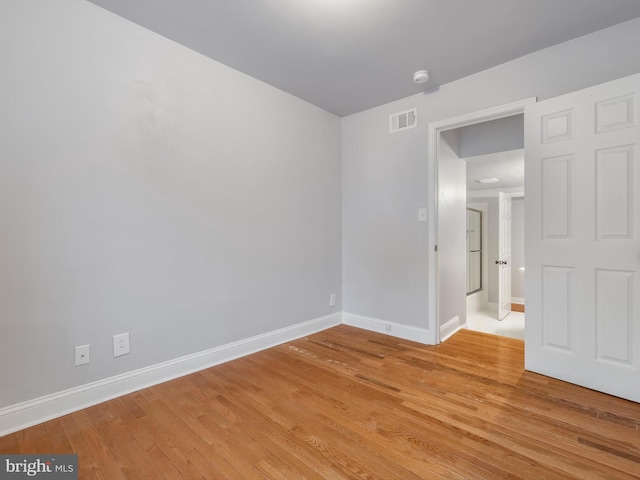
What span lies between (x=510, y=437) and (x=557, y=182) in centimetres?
172

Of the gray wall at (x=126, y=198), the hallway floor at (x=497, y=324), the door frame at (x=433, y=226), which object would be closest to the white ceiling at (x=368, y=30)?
the gray wall at (x=126, y=198)

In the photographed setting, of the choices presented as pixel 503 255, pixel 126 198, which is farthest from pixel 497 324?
pixel 126 198

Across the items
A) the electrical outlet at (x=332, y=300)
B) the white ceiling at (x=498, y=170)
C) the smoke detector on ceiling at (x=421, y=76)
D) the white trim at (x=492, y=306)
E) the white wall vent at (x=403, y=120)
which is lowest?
the white trim at (x=492, y=306)

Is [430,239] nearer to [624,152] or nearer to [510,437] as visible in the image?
[624,152]

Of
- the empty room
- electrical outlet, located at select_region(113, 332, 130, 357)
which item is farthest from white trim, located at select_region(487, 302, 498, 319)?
electrical outlet, located at select_region(113, 332, 130, 357)

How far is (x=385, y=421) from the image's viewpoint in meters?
1.73

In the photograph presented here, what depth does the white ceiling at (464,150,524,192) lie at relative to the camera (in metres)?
3.48

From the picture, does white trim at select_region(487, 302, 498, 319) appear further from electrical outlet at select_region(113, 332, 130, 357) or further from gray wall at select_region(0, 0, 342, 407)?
electrical outlet at select_region(113, 332, 130, 357)

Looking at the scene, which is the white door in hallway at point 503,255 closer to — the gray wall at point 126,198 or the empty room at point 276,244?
the empty room at point 276,244

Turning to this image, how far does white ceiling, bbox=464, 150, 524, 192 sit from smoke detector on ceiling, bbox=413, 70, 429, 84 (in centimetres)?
124

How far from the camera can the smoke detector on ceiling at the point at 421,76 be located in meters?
2.58

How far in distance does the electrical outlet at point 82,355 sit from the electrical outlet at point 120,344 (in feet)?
0.47

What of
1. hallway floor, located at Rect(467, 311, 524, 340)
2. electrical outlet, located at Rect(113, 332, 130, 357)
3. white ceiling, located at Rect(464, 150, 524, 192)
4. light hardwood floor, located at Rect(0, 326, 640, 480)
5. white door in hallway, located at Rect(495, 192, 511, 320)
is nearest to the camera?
light hardwood floor, located at Rect(0, 326, 640, 480)

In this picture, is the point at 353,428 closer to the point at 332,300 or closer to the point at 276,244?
the point at 276,244
